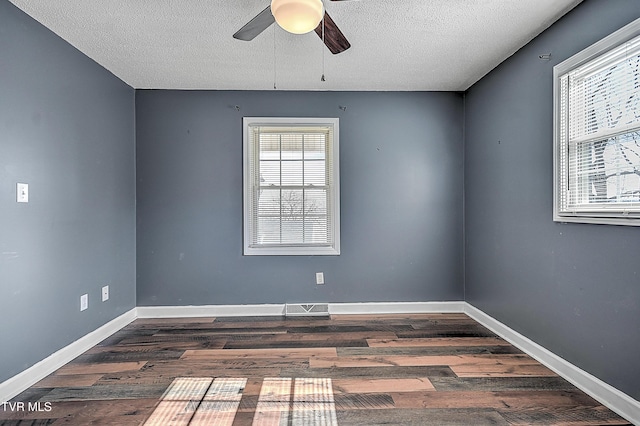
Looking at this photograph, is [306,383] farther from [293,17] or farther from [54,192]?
[54,192]

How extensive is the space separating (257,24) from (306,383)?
2214 millimetres

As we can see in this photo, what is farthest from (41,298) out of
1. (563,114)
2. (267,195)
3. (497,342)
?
(563,114)

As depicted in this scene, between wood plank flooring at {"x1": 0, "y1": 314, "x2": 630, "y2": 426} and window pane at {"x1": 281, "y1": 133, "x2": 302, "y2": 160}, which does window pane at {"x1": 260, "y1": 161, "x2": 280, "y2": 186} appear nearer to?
window pane at {"x1": 281, "y1": 133, "x2": 302, "y2": 160}

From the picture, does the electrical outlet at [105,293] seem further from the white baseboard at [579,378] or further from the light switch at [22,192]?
the white baseboard at [579,378]

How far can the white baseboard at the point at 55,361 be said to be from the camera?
230 cm

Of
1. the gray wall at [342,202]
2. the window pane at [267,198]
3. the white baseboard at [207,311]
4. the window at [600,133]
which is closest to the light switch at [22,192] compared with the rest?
the gray wall at [342,202]

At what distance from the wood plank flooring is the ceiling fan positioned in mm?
2058

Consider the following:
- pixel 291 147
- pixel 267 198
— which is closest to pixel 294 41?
pixel 291 147

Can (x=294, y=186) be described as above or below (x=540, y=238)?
above

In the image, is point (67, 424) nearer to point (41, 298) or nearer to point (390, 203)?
point (41, 298)

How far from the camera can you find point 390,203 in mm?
4137

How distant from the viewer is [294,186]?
412 centimetres

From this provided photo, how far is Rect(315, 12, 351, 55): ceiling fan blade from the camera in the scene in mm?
2154

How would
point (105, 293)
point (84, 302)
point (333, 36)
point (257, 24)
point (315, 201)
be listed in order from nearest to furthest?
point (257, 24), point (333, 36), point (84, 302), point (105, 293), point (315, 201)
